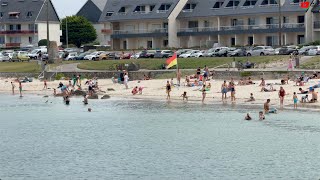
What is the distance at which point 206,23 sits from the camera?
129500 mm

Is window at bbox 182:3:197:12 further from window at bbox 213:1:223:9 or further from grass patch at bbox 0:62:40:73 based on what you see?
grass patch at bbox 0:62:40:73

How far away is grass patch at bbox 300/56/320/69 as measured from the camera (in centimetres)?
8638

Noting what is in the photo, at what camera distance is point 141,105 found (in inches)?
3098

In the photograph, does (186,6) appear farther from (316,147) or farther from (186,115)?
(316,147)

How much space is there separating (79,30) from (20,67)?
43132 mm

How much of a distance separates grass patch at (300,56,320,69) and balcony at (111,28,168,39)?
147 feet

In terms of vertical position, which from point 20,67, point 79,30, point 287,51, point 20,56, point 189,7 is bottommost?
point 20,67

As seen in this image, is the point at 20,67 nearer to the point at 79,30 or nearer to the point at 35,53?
the point at 35,53

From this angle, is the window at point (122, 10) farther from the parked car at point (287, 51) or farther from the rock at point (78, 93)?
the rock at point (78, 93)

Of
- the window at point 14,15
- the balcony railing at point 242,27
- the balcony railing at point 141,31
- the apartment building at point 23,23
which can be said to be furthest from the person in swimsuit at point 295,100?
the window at point 14,15

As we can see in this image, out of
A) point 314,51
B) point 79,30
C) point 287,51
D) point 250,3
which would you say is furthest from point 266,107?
point 79,30

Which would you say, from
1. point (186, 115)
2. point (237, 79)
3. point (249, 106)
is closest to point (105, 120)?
point (186, 115)

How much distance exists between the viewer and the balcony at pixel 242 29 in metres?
118

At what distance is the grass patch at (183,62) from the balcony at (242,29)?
20.5 metres
